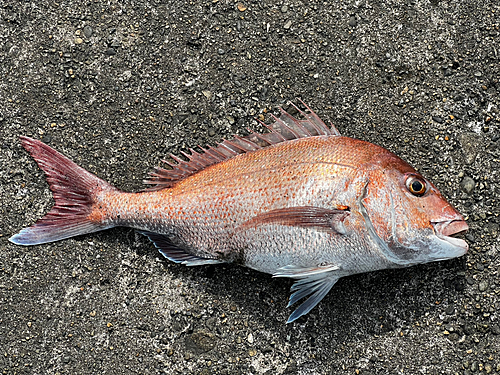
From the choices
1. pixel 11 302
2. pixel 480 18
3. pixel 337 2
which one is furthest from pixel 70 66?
pixel 480 18

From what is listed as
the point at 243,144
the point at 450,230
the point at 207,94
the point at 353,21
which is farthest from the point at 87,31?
the point at 450,230

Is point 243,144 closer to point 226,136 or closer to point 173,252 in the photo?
point 226,136

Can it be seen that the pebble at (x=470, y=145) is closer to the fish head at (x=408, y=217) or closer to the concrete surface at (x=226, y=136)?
the concrete surface at (x=226, y=136)

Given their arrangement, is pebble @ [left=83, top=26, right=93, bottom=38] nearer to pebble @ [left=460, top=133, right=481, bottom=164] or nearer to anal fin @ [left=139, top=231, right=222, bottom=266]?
anal fin @ [left=139, top=231, right=222, bottom=266]

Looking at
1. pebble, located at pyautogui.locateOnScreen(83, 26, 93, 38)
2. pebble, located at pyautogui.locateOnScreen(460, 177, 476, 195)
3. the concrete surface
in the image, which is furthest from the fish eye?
pebble, located at pyautogui.locateOnScreen(83, 26, 93, 38)

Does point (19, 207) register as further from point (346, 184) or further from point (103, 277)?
point (346, 184)

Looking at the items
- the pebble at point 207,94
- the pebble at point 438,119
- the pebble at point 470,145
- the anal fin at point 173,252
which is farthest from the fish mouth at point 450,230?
the pebble at point 207,94

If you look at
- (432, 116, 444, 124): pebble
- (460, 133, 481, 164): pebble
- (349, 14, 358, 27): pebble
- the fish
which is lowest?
the fish
